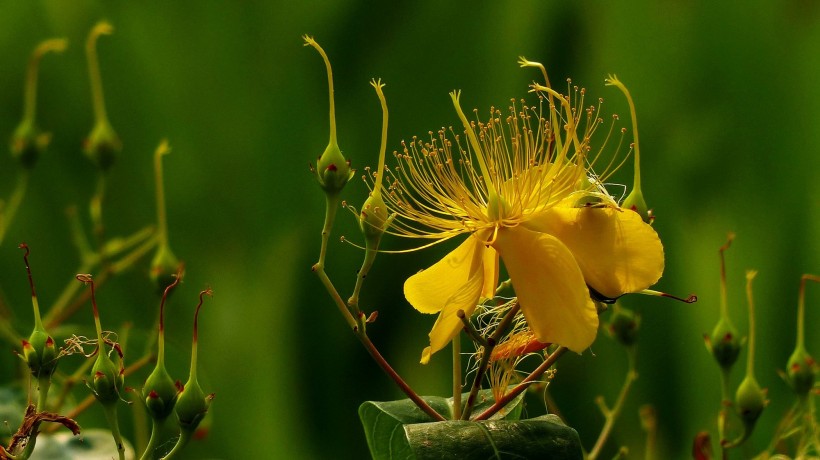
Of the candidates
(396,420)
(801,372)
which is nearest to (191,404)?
(396,420)

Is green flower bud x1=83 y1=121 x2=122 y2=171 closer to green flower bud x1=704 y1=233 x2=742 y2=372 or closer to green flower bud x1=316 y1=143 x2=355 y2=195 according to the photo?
green flower bud x1=316 y1=143 x2=355 y2=195

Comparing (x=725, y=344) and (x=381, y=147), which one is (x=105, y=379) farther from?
(x=725, y=344)

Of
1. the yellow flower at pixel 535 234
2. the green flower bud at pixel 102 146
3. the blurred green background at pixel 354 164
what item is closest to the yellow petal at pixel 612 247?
the yellow flower at pixel 535 234

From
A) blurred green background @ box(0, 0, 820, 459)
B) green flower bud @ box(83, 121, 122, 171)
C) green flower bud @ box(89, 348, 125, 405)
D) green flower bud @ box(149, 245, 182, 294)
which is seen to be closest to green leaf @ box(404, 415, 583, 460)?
green flower bud @ box(89, 348, 125, 405)

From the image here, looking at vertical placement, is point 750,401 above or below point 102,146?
below

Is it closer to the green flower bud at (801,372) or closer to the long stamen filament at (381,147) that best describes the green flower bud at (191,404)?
the long stamen filament at (381,147)
